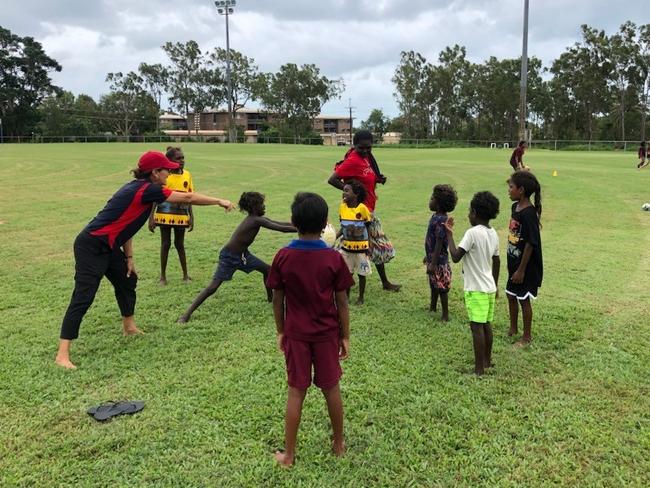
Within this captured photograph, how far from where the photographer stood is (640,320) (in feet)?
17.9

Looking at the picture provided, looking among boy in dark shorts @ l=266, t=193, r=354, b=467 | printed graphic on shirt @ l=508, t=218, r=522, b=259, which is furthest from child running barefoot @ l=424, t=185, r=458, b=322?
boy in dark shorts @ l=266, t=193, r=354, b=467

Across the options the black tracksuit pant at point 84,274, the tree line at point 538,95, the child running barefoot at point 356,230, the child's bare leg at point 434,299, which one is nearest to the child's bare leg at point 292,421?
the black tracksuit pant at point 84,274

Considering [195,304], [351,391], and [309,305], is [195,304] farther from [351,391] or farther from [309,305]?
[309,305]

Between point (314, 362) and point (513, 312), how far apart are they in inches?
104

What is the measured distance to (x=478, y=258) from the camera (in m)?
4.20

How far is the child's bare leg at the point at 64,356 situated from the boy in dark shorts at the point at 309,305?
2286mm

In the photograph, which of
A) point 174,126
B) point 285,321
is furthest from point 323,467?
point 174,126

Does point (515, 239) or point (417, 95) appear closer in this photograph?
point (515, 239)

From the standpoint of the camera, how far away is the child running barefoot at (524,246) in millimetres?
4559

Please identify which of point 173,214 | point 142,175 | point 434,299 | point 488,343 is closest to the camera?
point 488,343

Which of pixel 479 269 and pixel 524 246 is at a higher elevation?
pixel 524 246

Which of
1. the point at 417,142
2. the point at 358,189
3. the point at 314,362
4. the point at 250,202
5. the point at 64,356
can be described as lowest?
the point at 64,356

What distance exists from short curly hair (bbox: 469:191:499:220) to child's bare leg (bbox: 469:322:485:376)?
0.87 metres

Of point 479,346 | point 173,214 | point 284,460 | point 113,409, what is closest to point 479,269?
point 479,346
